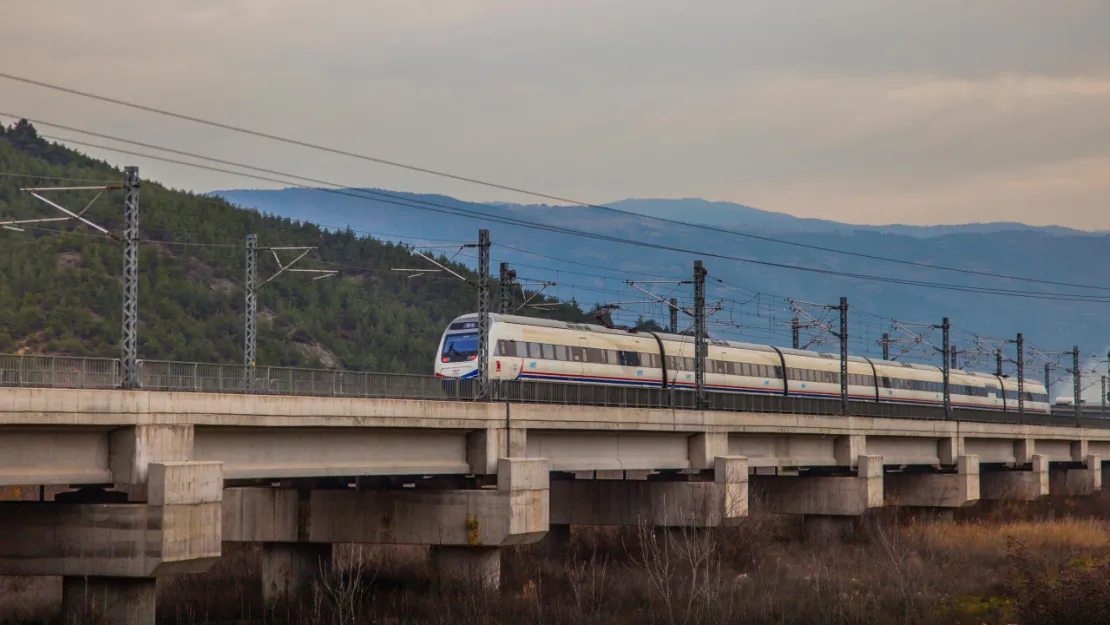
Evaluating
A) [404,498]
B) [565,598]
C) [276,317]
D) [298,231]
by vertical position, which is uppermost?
[298,231]

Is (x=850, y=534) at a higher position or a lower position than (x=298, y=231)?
lower

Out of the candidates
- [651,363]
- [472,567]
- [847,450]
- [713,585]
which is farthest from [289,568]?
[847,450]

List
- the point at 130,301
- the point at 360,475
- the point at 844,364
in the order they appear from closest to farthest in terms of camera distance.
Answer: the point at 130,301 → the point at 360,475 → the point at 844,364

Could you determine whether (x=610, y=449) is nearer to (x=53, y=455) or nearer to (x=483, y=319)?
(x=483, y=319)

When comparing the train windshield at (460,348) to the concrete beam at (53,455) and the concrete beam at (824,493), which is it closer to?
the concrete beam at (824,493)

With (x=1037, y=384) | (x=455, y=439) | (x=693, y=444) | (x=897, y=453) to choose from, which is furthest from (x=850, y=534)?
(x=1037, y=384)

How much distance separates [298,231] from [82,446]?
4470 inches

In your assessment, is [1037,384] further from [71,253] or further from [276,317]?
[71,253]

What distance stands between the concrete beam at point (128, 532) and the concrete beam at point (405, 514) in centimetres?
1057

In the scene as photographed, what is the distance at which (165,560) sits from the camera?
2962 centimetres

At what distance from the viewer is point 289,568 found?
43.7 metres

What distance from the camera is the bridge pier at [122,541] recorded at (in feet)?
97.9

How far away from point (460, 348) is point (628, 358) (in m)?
9.13

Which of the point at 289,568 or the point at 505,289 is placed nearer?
the point at 289,568
